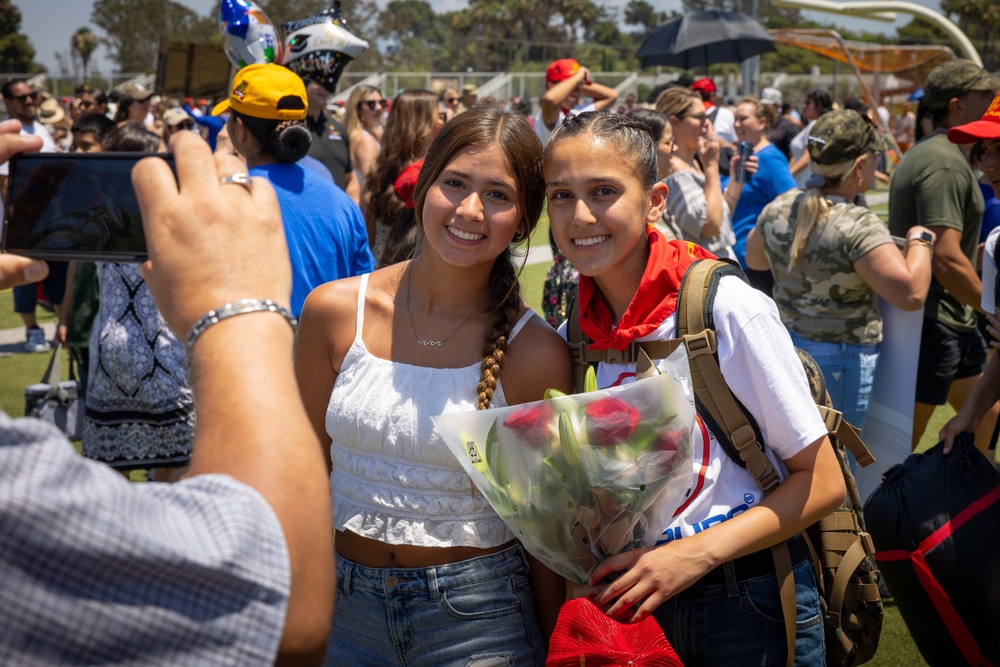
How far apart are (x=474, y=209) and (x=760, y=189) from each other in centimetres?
458

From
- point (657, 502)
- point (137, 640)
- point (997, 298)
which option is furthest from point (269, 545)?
point (997, 298)

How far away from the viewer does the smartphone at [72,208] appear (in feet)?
5.18

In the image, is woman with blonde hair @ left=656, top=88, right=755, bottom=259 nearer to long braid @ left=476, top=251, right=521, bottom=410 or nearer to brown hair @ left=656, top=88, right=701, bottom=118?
brown hair @ left=656, top=88, right=701, bottom=118

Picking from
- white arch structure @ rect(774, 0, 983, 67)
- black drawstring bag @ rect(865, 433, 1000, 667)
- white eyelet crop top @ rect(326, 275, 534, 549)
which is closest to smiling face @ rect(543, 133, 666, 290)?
white eyelet crop top @ rect(326, 275, 534, 549)

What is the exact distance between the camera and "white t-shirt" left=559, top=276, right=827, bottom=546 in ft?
6.34

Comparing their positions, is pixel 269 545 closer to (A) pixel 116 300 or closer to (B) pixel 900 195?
(A) pixel 116 300

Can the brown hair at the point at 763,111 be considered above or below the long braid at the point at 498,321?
above

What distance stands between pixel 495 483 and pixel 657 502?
0.34 m

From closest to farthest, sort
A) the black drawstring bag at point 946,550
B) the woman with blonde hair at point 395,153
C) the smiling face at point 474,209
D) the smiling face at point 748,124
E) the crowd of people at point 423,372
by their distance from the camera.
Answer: the crowd of people at point 423,372
the smiling face at point 474,209
the black drawstring bag at point 946,550
the woman with blonde hair at point 395,153
the smiling face at point 748,124

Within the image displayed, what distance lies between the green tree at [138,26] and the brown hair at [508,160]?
234 feet

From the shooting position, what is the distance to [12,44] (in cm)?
5609

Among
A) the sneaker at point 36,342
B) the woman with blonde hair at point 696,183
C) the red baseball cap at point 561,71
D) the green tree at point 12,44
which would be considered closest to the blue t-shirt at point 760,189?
the woman with blonde hair at point 696,183

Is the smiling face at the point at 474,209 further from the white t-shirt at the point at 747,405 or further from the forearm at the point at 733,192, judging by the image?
the forearm at the point at 733,192

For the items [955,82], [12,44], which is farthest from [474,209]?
[12,44]
